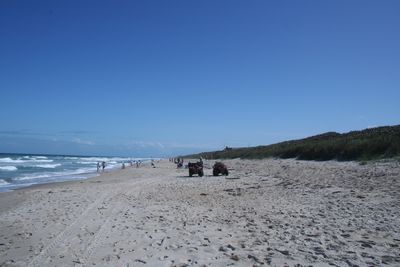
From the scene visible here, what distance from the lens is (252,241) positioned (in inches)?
299

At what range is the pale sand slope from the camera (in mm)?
6676

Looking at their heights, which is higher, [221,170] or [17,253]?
[221,170]

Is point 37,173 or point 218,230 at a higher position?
point 37,173

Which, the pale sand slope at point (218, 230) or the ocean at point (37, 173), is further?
the ocean at point (37, 173)

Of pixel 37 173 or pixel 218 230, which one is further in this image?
pixel 37 173

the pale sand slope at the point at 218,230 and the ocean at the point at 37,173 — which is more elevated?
the ocean at the point at 37,173

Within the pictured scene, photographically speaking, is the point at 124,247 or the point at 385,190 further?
the point at 385,190

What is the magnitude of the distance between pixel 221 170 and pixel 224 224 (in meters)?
18.0

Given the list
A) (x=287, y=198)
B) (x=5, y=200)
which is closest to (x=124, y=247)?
(x=287, y=198)

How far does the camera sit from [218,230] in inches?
344

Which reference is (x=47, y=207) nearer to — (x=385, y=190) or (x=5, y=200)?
(x=5, y=200)

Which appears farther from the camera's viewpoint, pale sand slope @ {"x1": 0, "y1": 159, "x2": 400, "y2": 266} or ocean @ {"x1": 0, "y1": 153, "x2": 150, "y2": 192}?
ocean @ {"x1": 0, "y1": 153, "x2": 150, "y2": 192}

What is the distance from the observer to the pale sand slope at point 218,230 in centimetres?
668

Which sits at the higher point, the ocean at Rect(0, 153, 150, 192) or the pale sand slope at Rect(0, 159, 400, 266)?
the ocean at Rect(0, 153, 150, 192)
